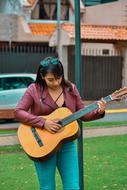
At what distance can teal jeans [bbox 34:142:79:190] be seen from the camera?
15.4ft

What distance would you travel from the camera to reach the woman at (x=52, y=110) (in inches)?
185

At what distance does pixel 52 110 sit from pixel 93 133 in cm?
857

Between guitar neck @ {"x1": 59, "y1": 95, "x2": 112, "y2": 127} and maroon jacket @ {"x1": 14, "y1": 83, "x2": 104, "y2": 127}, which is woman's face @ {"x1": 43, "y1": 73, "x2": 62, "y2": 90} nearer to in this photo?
maroon jacket @ {"x1": 14, "y1": 83, "x2": 104, "y2": 127}

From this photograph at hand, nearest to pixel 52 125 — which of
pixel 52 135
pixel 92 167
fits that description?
pixel 52 135

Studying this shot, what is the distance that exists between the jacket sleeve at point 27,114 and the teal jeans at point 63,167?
0.29 meters

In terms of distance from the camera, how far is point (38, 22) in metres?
32.6

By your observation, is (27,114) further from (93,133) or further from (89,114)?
(93,133)

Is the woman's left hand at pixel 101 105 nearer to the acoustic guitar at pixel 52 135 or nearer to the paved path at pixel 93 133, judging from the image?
the acoustic guitar at pixel 52 135

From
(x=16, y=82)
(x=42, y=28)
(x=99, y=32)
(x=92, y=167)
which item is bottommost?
(x=42, y=28)

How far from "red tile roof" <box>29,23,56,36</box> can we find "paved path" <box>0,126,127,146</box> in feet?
56.8

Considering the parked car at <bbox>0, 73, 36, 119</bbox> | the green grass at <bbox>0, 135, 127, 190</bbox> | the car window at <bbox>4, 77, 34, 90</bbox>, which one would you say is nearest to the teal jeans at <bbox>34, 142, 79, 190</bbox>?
the green grass at <bbox>0, 135, 127, 190</bbox>

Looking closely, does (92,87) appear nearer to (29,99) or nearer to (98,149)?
(98,149)

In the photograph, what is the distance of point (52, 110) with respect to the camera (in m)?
4.78

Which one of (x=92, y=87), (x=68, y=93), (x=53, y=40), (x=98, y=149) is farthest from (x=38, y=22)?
(x=68, y=93)
